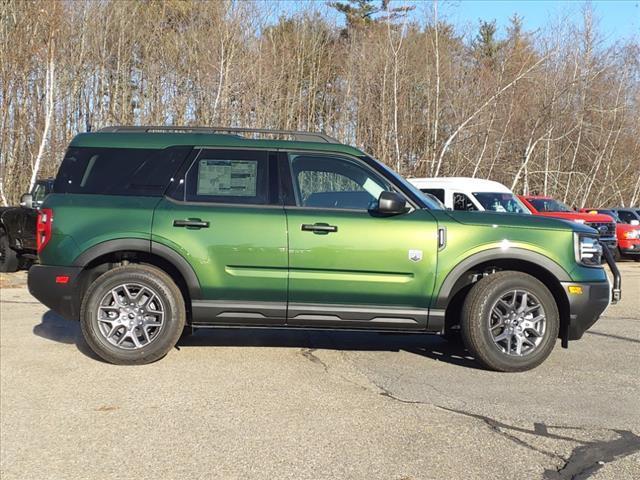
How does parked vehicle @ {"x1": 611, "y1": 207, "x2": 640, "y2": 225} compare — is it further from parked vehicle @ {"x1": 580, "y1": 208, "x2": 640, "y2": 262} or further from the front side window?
the front side window

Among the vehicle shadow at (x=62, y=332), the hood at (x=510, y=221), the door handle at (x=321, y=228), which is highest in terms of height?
the hood at (x=510, y=221)

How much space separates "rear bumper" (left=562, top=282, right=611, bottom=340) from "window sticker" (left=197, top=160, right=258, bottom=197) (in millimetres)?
2883

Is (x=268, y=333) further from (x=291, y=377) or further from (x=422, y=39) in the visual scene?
(x=422, y=39)

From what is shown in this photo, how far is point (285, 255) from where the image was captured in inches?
215

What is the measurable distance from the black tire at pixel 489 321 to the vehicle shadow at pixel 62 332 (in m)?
3.34

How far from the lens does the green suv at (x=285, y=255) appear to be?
5469 millimetres

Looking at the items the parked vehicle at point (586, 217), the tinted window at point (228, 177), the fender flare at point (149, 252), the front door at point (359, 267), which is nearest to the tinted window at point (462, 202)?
the parked vehicle at point (586, 217)

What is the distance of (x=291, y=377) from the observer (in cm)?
531

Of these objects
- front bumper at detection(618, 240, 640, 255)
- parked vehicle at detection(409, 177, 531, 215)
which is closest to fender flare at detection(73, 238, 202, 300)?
parked vehicle at detection(409, 177, 531, 215)

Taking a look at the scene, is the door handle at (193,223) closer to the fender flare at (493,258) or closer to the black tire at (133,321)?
the black tire at (133,321)

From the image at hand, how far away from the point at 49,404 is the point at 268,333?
9.15 feet


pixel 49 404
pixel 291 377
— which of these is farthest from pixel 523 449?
pixel 49 404

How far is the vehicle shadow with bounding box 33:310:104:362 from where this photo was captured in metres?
6.27

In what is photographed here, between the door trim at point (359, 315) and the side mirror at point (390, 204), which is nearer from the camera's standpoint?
the side mirror at point (390, 204)
